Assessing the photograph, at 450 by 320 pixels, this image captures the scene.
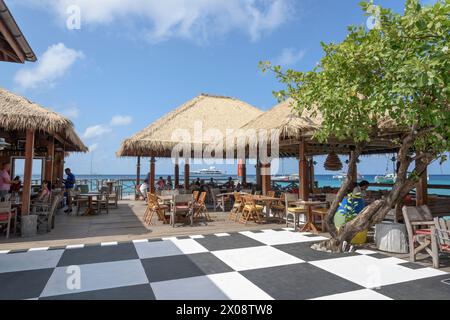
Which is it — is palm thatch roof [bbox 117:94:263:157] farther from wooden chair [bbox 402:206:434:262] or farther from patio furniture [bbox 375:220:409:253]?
wooden chair [bbox 402:206:434:262]

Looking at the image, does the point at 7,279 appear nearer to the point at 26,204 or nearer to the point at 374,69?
the point at 26,204

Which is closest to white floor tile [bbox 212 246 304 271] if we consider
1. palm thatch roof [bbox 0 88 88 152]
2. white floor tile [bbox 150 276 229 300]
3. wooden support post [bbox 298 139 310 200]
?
white floor tile [bbox 150 276 229 300]

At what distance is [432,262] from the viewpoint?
360cm

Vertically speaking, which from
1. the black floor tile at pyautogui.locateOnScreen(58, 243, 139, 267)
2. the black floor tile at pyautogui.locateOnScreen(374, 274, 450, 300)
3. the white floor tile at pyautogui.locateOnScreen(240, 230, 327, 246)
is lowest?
the black floor tile at pyautogui.locateOnScreen(58, 243, 139, 267)

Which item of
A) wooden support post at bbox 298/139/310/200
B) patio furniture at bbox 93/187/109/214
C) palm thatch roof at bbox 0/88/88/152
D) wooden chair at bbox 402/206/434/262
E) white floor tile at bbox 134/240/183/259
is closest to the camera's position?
wooden chair at bbox 402/206/434/262

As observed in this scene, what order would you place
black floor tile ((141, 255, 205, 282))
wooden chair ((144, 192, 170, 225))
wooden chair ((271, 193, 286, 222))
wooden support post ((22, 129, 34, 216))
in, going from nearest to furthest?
black floor tile ((141, 255, 205, 282)) → wooden support post ((22, 129, 34, 216)) → wooden chair ((144, 192, 170, 225)) → wooden chair ((271, 193, 286, 222))

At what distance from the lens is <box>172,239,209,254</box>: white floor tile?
4250 millimetres

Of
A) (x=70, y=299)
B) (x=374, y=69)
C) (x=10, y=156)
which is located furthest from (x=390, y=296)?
(x=10, y=156)

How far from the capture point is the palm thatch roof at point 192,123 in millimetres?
9227

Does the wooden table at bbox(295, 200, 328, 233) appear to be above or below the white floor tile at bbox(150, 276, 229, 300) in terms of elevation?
above

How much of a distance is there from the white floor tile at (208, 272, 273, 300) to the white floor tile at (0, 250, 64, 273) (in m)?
2.17

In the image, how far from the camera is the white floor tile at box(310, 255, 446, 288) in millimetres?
3010

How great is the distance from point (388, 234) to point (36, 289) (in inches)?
180

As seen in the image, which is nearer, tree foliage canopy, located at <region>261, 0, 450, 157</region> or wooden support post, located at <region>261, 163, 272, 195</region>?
tree foliage canopy, located at <region>261, 0, 450, 157</region>
